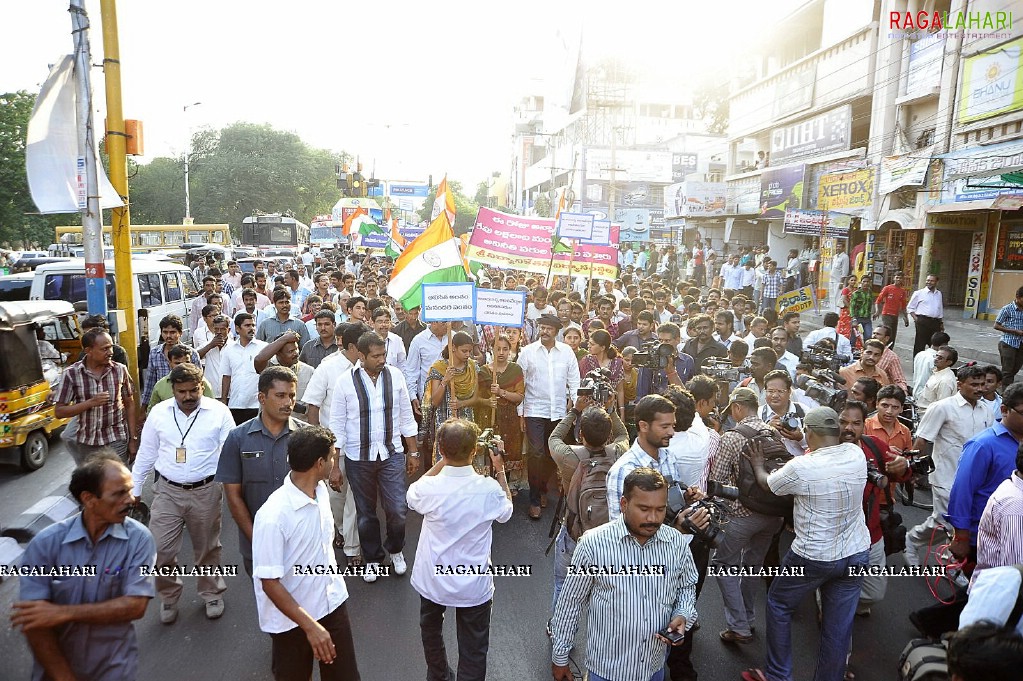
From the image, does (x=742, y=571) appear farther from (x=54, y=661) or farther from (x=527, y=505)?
(x=54, y=661)

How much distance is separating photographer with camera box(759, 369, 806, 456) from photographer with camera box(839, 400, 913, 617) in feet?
1.32

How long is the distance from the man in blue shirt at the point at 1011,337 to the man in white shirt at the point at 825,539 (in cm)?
742

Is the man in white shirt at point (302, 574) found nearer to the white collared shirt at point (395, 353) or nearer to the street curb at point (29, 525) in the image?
the street curb at point (29, 525)

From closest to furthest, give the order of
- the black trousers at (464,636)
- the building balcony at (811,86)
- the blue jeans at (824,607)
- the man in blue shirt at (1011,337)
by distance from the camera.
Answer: the black trousers at (464,636) → the blue jeans at (824,607) → the man in blue shirt at (1011,337) → the building balcony at (811,86)

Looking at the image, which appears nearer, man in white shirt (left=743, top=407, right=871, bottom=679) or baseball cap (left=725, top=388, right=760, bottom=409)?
man in white shirt (left=743, top=407, right=871, bottom=679)

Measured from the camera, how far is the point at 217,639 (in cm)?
442

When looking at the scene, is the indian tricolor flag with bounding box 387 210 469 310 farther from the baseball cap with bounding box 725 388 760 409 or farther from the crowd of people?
the baseball cap with bounding box 725 388 760 409

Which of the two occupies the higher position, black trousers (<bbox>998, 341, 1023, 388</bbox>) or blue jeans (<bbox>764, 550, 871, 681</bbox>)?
black trousers (<bbox>998, 341, 1023, 388</bbox>)

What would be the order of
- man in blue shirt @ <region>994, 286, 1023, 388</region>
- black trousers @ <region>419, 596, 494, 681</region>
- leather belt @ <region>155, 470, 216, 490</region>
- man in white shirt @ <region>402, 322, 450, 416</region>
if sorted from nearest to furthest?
black trousers @ <region>419, 596, 494, 681</region>, leather belt @ <region>155, 470, 216, 490</region>, man in white shirt @ <region>402, 322, 450, 416</region>, man in blue shirt @ <region>994, 286, 1023, 388</region>

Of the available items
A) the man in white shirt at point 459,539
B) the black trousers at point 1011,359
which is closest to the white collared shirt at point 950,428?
the man in white shirt at point 459,539

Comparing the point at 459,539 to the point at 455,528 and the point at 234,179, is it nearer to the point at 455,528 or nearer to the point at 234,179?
the point at 455,528

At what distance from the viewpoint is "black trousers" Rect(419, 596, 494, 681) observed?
3.57m

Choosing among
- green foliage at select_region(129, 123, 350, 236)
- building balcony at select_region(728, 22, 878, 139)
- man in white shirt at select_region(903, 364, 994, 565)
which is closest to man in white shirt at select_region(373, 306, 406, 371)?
man in white shirt at select_region(903, 364, 994, 565)

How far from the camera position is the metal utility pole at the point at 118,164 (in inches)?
316
